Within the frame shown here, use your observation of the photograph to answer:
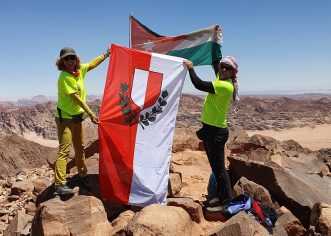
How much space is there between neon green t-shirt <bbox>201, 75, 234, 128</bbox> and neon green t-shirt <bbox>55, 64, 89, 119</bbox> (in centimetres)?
162

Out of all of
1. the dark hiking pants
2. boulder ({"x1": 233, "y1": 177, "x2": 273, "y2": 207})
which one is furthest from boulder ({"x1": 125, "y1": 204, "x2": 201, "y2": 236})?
boulder ({"x1": 233, "y1": 177, "x2": 273, "y2": 207})

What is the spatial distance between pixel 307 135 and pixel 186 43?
41.1m

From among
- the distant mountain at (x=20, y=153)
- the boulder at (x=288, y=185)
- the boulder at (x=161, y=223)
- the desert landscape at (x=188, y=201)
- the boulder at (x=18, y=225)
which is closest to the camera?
the boulder at (x=161, y=223)

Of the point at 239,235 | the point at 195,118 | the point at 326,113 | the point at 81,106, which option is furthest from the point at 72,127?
the point at 326,113

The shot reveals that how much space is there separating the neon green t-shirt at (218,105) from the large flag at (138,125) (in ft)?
1.72

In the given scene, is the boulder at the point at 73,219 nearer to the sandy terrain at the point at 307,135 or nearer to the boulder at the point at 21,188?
the boulder at the point at 21,188

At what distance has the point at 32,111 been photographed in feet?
208

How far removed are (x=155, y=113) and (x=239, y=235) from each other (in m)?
1.96

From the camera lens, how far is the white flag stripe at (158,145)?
16.5ft

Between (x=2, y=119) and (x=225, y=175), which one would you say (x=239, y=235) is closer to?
Answer: (x=225, y=175)

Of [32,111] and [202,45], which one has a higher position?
[202,45]

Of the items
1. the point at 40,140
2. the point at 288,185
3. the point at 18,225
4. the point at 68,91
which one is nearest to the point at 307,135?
the point at 40,140

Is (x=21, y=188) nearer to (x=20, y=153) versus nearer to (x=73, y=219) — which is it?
(x=73, y=219)

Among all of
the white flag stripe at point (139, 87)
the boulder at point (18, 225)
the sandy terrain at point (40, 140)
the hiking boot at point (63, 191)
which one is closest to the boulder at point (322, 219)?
the white flag stripe at point (139, 87)
